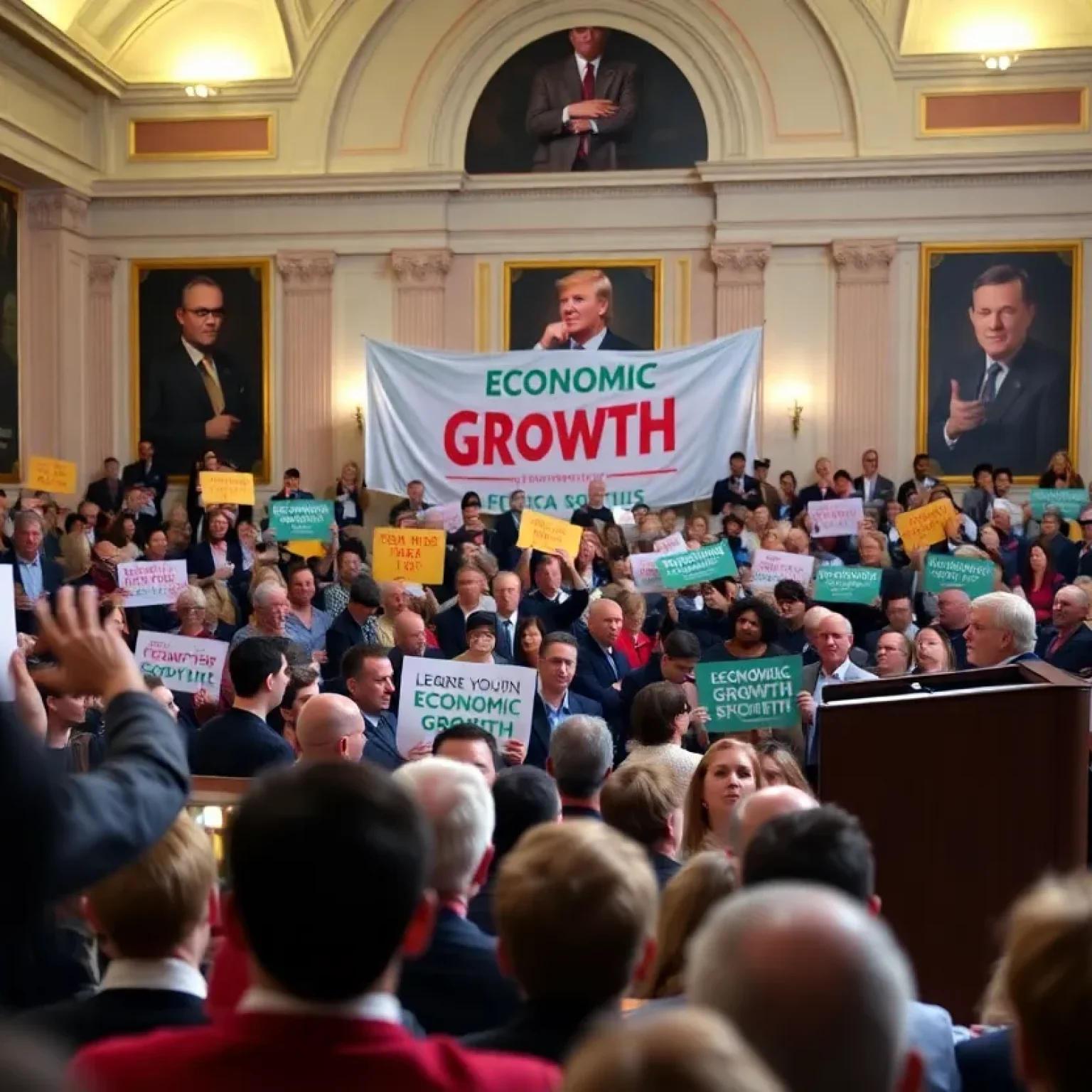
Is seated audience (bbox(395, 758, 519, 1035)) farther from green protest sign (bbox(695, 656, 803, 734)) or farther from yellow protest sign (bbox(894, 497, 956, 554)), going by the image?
yellow protest sign (bbox(894, 497, 956, 554))

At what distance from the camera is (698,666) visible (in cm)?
653

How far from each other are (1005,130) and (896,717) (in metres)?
15.4

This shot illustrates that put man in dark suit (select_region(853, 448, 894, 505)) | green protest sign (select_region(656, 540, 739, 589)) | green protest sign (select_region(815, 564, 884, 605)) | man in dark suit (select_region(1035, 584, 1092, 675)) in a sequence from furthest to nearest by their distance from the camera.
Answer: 1. man in dark suit (select_region(853, 448, 894, 505))
2. green protest sign (select_region(656, 540, 739, 589))
3. green protest sign (select_region(815, 564, 884, 605))
4. man in dark suit (select_region(1035, 584, 1092, 675))

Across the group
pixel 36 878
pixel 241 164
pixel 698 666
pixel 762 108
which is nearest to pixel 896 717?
pixel 36 878

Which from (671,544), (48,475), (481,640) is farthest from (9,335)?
(481,640)

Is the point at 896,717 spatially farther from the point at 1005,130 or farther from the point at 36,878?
the point at 1005,130

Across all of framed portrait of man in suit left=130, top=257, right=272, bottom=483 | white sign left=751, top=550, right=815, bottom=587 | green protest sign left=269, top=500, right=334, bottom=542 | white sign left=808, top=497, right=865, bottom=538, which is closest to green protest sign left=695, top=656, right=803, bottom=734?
white sign left=751, top=550, right=815, bottom=587

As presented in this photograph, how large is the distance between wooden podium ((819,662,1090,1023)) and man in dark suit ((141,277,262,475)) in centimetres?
1559

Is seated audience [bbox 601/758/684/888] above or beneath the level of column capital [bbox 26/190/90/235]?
beneath

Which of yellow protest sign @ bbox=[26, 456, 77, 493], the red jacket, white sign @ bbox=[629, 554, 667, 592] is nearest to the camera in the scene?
the red jacket

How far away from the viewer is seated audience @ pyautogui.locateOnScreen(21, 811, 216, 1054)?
7.64ft

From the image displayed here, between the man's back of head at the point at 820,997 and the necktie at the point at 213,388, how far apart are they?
17.7 meters

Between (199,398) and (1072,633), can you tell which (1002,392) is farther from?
(1072,633)

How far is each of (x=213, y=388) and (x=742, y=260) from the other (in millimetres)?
6582
